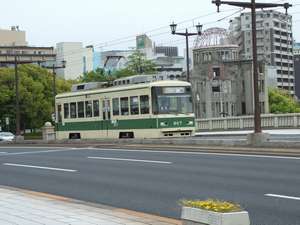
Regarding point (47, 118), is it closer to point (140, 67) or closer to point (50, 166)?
point (140, 67)

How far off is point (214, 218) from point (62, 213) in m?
4.28

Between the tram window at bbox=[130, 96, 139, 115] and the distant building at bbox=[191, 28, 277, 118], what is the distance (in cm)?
7895

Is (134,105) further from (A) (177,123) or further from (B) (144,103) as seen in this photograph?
(A) (177,123)

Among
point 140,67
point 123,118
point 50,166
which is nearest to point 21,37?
point 140,67

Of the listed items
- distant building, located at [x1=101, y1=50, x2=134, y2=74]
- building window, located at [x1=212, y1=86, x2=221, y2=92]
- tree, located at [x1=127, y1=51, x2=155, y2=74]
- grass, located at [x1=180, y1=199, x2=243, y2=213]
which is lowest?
grass, located at [x1=180, y1=199, x2=243, y2=213]

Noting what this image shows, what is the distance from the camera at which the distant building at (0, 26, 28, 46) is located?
551ft

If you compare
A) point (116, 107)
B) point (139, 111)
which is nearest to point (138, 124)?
point (139, 111)

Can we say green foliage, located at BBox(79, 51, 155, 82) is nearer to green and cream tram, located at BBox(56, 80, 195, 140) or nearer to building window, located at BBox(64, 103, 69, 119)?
building window, located at BBox(64, 103, 69, 119)

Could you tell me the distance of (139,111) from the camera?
106 ft

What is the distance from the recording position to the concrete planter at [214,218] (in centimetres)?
684

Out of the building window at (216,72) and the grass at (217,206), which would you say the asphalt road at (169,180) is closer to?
the grass at (217,206)

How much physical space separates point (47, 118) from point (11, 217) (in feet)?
229

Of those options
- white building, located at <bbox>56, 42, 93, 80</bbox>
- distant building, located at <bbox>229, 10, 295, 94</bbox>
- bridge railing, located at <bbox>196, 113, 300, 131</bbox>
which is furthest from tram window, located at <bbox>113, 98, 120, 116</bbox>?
distant building, located at <bbox>229, 10, 295, 94</bbox>

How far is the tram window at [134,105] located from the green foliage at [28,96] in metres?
45.4
